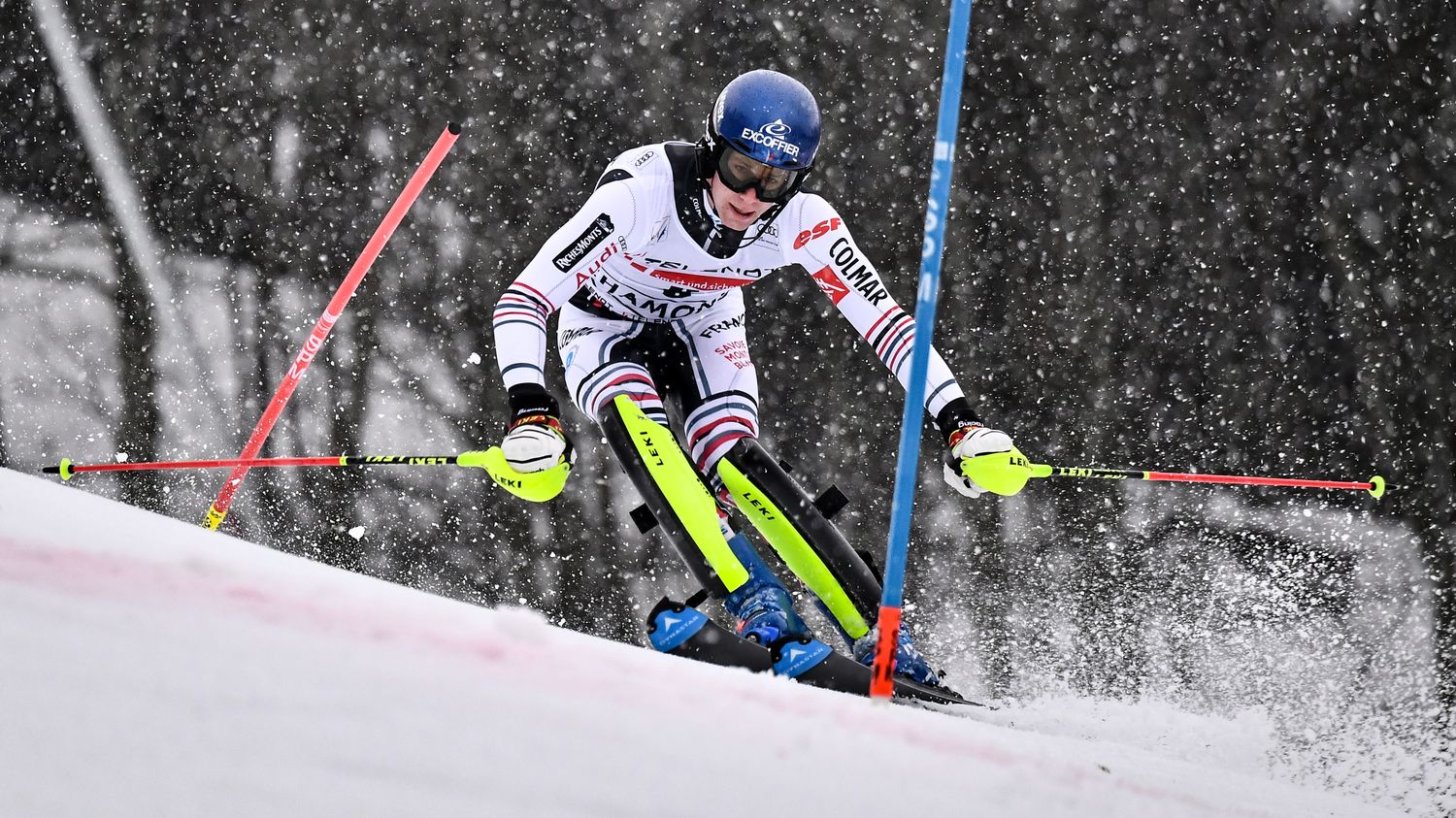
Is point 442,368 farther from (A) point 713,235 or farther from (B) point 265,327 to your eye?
(A) point 713,235

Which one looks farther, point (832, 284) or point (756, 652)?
point (832, 284)

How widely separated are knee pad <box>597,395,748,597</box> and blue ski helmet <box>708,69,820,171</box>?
844 millimetres

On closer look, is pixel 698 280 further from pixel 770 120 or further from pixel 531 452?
pixel 531 452

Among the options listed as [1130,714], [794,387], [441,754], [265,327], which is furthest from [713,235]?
[265,327]

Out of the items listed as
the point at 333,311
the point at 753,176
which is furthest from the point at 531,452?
the point at 333,311

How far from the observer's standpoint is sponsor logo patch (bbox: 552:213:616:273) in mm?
3102

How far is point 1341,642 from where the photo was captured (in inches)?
366

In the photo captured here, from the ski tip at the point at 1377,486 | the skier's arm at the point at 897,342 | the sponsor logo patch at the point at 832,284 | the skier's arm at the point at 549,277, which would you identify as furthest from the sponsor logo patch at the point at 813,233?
the ski tip at the point at 1377,486

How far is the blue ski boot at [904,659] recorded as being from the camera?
3060 millimetres

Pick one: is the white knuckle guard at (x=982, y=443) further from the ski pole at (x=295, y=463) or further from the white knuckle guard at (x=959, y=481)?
the ski pole at (x=295, y=463)

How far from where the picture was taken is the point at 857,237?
38.9 ft

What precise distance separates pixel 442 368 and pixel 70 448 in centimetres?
401

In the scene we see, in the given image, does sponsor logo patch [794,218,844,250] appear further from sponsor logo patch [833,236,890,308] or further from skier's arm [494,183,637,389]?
skier's arm [494,183,637,389]

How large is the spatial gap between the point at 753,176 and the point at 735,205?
0.45 feet
